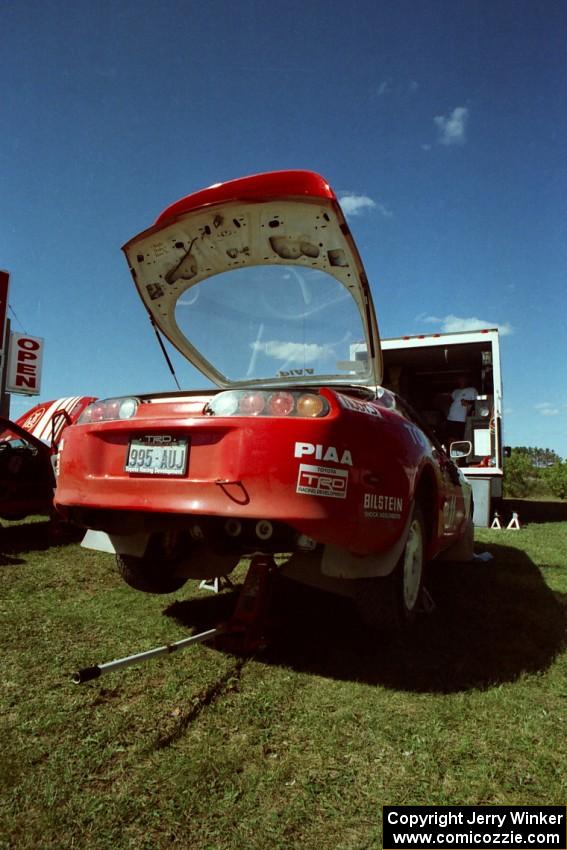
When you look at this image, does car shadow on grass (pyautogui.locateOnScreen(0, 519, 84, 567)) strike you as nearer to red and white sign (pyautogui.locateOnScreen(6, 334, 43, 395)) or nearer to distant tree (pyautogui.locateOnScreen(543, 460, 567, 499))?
red and white sign (pyautogui.locateOnScreen(6, 334, 43, 395))

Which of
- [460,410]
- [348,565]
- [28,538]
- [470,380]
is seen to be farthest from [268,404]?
[470,380]

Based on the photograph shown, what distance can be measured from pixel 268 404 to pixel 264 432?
5.9 inches

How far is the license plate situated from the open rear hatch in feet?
4.56

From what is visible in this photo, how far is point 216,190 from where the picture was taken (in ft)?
10.1

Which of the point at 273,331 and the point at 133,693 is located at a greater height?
the point at 273,331

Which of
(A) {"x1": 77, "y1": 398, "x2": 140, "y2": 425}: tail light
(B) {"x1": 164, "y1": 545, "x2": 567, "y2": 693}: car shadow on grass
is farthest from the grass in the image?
(A) {"x1": 77, "y1": 398, "x2": 140, "y2": 425}: tail light

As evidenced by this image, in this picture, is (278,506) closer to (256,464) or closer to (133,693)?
(256,464)

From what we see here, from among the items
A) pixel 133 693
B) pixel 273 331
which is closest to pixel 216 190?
pixel 273 331

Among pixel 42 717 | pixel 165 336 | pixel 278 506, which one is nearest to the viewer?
pixel 42 717

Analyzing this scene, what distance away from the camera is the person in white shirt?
29.2 ft

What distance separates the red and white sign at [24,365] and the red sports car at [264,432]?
11908 mm

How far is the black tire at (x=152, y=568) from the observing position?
3.28 m

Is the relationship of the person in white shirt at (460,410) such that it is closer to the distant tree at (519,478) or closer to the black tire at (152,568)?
the black tire at (152,568)

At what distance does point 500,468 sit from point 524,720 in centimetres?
673
